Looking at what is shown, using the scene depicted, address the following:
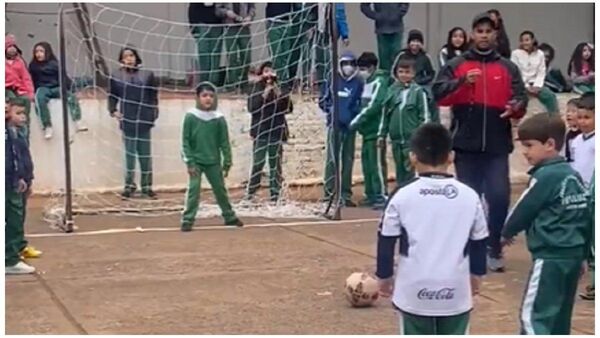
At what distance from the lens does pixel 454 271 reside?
456cm

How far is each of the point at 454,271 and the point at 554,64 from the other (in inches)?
513

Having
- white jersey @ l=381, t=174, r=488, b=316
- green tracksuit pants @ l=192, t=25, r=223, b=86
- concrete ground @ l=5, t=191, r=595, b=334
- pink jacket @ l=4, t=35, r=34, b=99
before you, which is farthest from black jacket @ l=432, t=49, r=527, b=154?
pink jacket @ l=4, t=35, r=34, b=99

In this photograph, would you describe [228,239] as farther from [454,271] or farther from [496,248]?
[454,271]

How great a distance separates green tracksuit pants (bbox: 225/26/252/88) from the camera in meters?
12.6

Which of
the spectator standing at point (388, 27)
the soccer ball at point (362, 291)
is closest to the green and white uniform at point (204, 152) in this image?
the soccer ball at point (362, 291)

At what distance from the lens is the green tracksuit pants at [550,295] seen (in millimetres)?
5135

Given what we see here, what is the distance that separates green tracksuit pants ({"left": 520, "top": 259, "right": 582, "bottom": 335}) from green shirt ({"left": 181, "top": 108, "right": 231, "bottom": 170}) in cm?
517

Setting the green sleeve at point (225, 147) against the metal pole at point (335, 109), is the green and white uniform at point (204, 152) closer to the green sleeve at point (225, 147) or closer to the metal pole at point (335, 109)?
the green sleeve at point (225, 147)

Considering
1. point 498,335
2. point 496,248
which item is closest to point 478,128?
point 496,248

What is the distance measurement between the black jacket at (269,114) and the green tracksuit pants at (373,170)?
86 cm

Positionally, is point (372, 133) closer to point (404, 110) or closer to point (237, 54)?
point (404, 110)

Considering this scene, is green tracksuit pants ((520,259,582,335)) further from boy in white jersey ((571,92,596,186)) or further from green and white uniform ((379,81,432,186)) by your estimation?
green and white uniform ((379,81,432,186))

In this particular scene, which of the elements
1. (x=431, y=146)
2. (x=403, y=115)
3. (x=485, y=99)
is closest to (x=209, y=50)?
(x=403, y=115)

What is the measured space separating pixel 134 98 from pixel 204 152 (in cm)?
234
